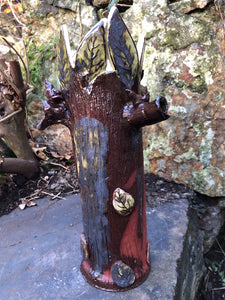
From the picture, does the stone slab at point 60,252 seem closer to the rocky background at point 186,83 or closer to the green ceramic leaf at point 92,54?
the rocky background at point 186,83

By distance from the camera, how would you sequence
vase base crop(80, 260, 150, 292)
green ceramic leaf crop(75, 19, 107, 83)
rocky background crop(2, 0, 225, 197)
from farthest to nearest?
1. rocky background crop(2, 0, 225, 197)
2. vase base crop(80, 260, 150, 292)
3. green ceramic leaf crop(75, 19, 107, 83)

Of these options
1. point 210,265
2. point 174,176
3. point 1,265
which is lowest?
point 210,265

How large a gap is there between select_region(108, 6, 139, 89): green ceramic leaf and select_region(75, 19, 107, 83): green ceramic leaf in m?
0.03

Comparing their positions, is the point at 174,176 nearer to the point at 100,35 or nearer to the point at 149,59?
the point at 149,59

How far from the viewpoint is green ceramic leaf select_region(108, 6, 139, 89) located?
92cm

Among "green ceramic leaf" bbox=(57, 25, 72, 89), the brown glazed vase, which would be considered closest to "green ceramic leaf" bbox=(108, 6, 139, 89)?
the brown glazed vase

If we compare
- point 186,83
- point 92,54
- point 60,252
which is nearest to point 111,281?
point 60,252

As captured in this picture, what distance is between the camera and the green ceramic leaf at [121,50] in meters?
0.92

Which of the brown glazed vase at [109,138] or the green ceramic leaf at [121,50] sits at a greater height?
the green ceramic leaf at [121,50]

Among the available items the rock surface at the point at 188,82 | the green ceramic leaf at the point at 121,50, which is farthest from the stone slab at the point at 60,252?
the green ceramic leaf at the point at 121,50

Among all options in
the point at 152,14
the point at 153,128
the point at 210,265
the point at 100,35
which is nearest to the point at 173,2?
the point at 152,14

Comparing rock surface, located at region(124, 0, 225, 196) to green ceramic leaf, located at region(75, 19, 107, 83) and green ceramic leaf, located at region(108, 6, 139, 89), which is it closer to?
green ceramic leaf, located at region(108, 6, 139, 89)

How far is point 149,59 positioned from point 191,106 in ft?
A: 1.48

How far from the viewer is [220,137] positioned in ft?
5.83
